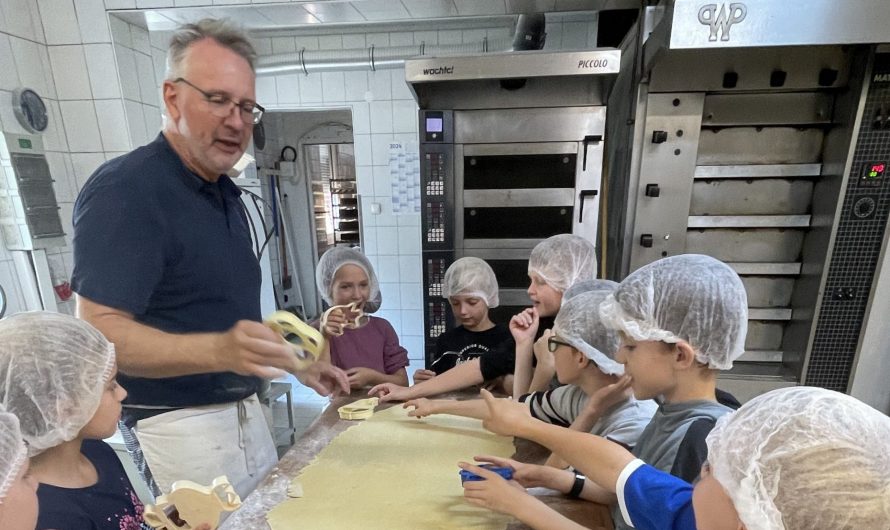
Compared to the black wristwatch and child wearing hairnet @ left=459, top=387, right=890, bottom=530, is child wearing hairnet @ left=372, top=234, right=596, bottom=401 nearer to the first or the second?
the black wristwatch

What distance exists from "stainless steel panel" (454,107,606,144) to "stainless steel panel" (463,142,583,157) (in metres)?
0.02

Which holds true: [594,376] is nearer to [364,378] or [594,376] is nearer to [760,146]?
[364,378]

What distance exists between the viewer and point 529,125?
6.29 feet

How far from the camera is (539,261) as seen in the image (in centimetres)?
134

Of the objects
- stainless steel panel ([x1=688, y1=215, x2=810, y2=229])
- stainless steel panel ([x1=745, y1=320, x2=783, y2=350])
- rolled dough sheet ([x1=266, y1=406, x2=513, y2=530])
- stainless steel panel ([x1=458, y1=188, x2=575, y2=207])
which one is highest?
stainless steel panel ([x1=458, y1=188, x2=575, y2=207])

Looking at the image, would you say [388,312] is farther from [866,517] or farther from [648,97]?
[866,517]

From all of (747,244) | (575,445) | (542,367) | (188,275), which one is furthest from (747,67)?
(188,275)

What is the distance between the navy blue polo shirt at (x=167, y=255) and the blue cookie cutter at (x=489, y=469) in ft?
2.00

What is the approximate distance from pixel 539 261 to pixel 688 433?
761 mm

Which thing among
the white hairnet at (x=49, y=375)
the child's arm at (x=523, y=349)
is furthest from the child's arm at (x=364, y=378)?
the white hairnet at (x=49, y=375)

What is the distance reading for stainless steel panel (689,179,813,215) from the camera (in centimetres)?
170

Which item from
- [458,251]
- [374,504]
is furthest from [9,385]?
[458,251]

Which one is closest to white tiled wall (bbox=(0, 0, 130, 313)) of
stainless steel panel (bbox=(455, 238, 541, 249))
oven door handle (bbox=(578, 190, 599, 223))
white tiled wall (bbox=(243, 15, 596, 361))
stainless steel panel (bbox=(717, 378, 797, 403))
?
white tiled wall (bbox=(243, 15, 596, 361))

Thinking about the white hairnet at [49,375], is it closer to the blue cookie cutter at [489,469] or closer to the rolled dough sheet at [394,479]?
the rolled dough sheet at [394,479]
